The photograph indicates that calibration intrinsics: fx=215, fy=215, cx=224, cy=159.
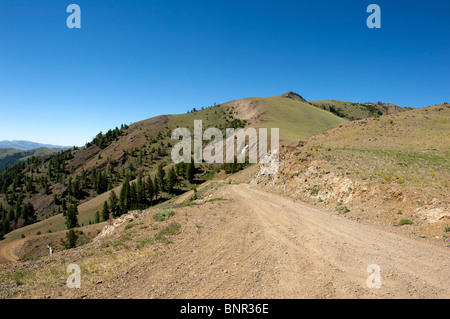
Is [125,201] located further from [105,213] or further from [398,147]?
[398,147]

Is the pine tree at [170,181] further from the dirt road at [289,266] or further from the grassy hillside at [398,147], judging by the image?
the dirt road at [289,266]

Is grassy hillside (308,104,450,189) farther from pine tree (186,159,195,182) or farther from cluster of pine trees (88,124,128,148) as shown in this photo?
cluster of pine trees (88,124,128,148)

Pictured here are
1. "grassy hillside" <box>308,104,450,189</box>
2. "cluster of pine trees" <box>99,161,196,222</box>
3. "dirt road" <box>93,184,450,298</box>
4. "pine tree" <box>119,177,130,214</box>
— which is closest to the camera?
"dirt road" <box>93,184,450,298</box>

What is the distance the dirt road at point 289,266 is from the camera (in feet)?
21.9

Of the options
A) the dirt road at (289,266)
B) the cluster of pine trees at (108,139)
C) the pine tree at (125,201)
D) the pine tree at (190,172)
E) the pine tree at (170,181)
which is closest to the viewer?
the dirt road at (289,266)

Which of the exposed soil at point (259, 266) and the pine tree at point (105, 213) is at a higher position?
the exposed soil at point (259, 266)

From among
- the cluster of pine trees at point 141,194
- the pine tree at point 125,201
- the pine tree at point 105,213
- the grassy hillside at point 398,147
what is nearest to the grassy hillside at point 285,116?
the grassy hillside at point 398,147

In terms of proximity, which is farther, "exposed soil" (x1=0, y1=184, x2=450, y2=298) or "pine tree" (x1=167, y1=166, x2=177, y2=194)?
"pine tree" (x1=167, y1=166, x2=177, y2=194)

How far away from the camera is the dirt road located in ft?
21.9

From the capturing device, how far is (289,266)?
8.23 metres

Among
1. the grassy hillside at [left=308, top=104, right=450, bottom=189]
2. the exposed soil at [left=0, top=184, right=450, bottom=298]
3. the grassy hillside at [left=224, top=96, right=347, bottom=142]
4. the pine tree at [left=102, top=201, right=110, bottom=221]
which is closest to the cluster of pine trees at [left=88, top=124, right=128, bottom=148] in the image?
the grassy hillside at [left=224, top=96, right=347, bottom=142]

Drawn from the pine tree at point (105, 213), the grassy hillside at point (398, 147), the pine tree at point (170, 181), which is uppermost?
the grassy hillside at point (398, 147)
